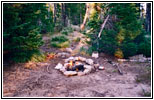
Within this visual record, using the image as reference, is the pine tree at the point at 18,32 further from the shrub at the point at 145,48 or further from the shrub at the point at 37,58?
the shrub at the point at 145,48

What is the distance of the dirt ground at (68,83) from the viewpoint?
17.3ft

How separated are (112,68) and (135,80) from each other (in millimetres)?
1950

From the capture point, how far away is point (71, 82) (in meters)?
6.31

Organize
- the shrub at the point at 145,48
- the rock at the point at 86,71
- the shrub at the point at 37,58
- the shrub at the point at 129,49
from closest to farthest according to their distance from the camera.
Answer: the rock at the point at 86,71 < the shrub at the point at 37,58 < the shrub at the point at 129,49 < the shrub at the point at 145,48

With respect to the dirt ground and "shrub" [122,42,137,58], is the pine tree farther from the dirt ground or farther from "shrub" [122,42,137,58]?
"shrub" [122,42,137,58]

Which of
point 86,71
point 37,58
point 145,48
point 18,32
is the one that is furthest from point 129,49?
point 18,32

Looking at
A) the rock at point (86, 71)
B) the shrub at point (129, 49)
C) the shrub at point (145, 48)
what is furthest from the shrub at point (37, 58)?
the shrub at point (145, 48)

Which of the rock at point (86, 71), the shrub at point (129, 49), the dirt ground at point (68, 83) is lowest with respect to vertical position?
the dirt ground at point (68, 83)

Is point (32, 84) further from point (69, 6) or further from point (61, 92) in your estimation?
point (69, 6)

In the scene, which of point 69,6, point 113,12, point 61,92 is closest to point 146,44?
point 113,12

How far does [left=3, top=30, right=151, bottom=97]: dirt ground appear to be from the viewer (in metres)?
5.29

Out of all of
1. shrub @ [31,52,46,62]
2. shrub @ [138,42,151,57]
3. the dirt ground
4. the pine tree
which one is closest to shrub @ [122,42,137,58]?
shrub @ [138,42,151,57]

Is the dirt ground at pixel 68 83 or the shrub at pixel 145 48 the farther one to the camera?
the shrub at pixel 145 48

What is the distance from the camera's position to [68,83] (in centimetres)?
620
